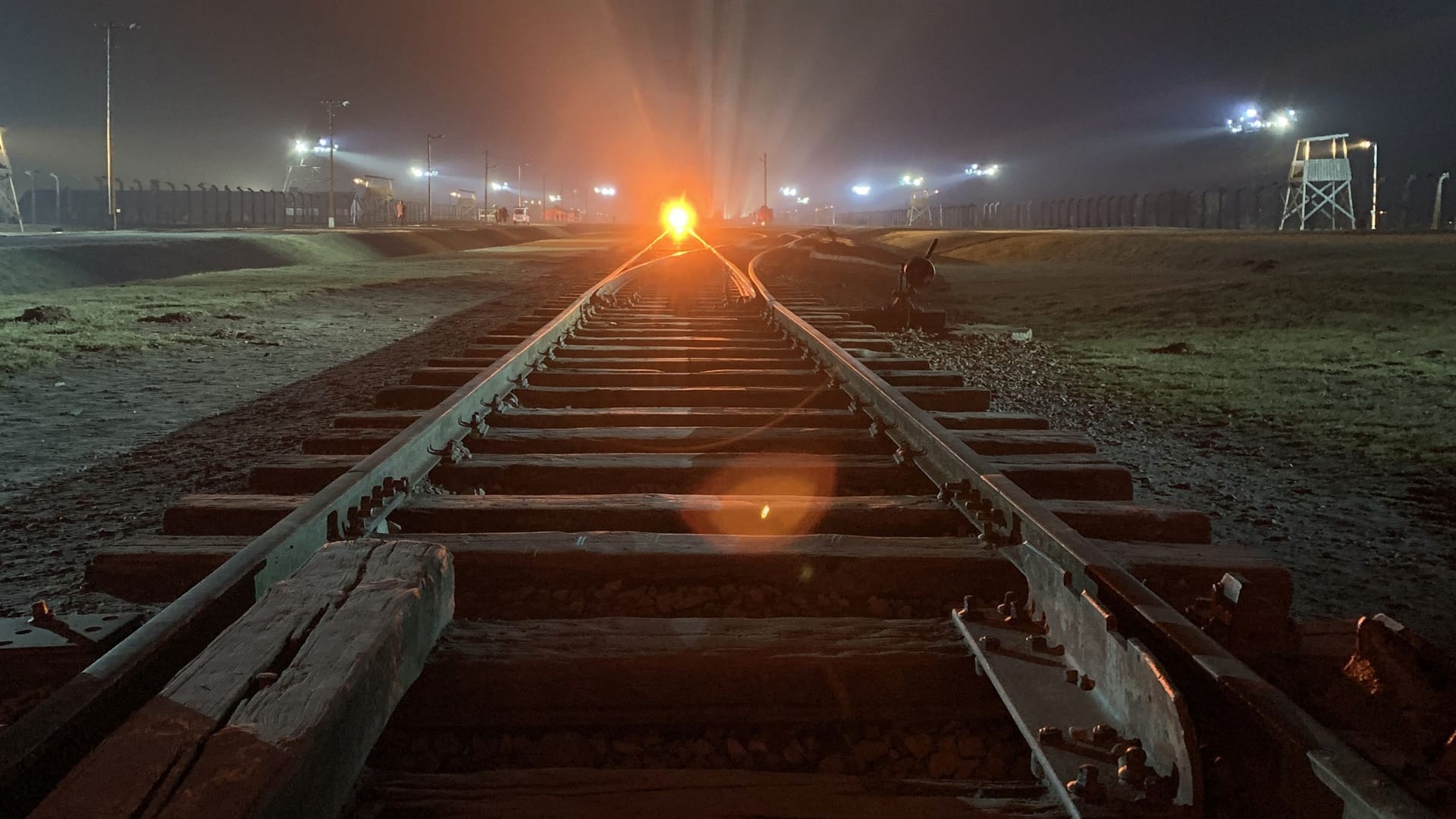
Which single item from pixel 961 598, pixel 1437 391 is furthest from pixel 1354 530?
pixel 1437 391

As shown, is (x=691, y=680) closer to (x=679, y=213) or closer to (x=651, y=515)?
(x=651, y=515)

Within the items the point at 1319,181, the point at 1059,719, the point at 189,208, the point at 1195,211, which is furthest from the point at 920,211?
the point at 1059,719

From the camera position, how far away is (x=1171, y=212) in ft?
166

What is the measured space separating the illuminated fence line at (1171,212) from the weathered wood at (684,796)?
3670 centimetres

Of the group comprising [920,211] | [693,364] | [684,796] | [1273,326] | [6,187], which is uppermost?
[920,211]

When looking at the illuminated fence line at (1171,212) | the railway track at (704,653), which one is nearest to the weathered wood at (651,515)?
the railway track at (704,653)

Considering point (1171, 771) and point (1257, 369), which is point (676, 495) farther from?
point (1257, 369)

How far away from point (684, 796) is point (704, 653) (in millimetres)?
447

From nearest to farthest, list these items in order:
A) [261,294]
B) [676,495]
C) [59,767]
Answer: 1. [59,767]
2. [676,495]
3. [261,294]

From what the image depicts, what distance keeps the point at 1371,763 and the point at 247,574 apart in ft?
7.04

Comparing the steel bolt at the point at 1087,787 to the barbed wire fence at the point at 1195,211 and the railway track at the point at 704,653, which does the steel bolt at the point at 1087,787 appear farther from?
the barbed wire fence at the point at 1195,211

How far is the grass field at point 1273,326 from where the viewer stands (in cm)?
670

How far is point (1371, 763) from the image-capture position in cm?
147

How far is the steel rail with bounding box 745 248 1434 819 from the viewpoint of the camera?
4.62 ft
